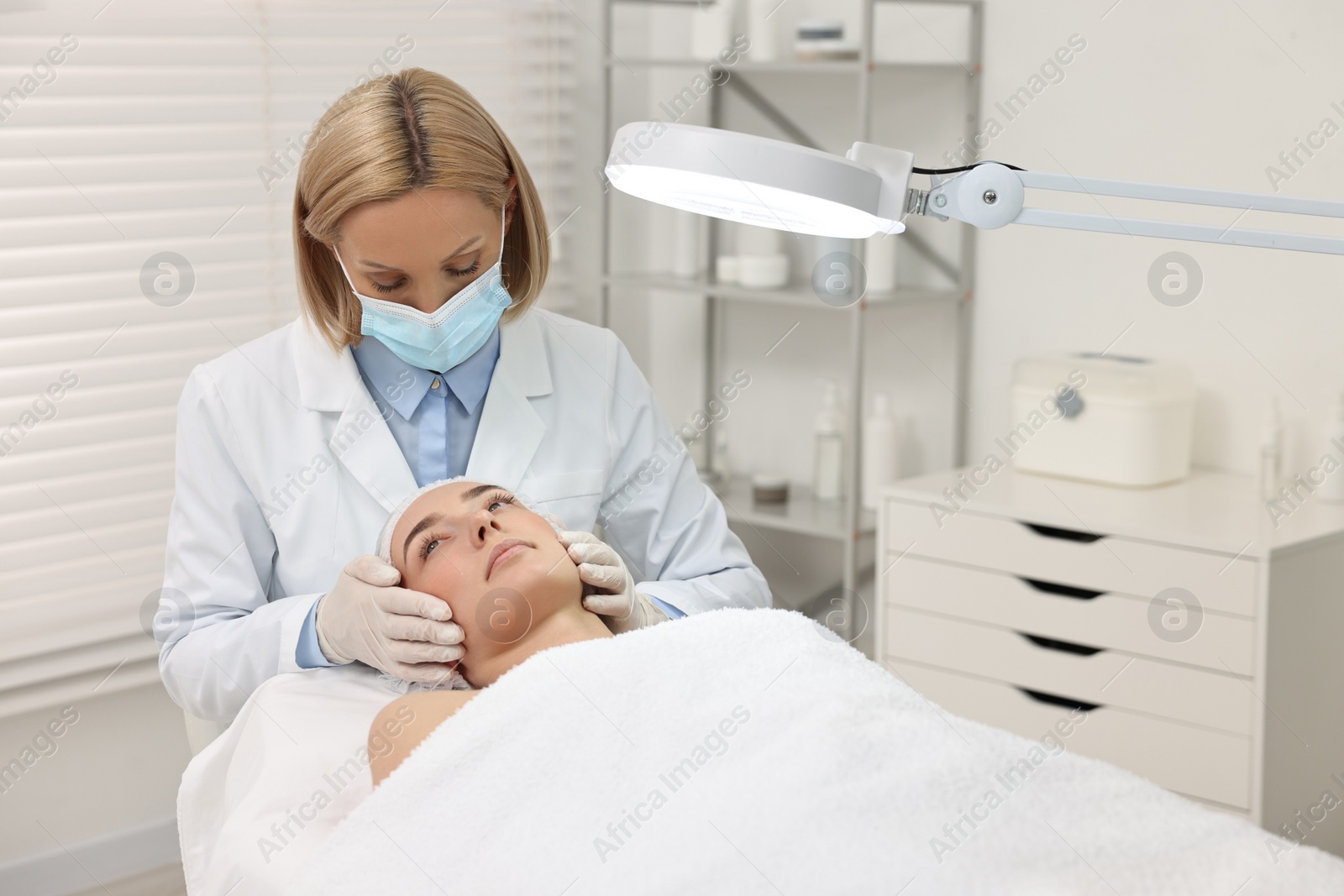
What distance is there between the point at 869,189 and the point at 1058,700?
1526mm

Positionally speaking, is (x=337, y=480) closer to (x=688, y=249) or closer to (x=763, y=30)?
(x=688, y=249)

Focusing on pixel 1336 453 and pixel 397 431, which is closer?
pixel 397 431

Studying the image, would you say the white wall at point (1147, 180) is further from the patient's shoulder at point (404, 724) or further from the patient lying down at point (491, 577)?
the patient's shoulder at point (404, 724)

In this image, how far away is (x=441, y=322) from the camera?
1.36 metres

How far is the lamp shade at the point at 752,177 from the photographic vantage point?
0.79 metres

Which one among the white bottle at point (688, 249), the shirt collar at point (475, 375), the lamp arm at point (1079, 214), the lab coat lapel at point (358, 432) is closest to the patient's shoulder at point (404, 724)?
the lab coat lapel at point (358, 432)

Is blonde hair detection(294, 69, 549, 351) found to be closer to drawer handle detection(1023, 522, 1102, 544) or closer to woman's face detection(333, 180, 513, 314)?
woman's face detection(333, 180, 513, 314)

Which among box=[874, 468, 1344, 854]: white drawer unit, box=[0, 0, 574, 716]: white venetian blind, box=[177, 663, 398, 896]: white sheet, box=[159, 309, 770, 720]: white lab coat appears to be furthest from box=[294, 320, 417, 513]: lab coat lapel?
box=[874, 468, 1344, 854]: white drawer unit

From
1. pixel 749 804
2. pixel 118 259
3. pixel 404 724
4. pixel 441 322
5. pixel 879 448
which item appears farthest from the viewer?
pixel 879 448

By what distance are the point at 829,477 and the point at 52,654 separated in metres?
1.56

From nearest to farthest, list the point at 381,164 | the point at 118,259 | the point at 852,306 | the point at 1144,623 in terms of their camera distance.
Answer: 1. the point at 381,164
2. the point at 1144,623
3. the point at 118,259
4. the point at 852,306

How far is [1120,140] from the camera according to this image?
90.2 inches

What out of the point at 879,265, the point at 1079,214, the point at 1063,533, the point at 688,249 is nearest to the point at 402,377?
the point at 1079,214

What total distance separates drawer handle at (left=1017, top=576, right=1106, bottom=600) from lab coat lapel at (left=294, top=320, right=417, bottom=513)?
3.86ft
